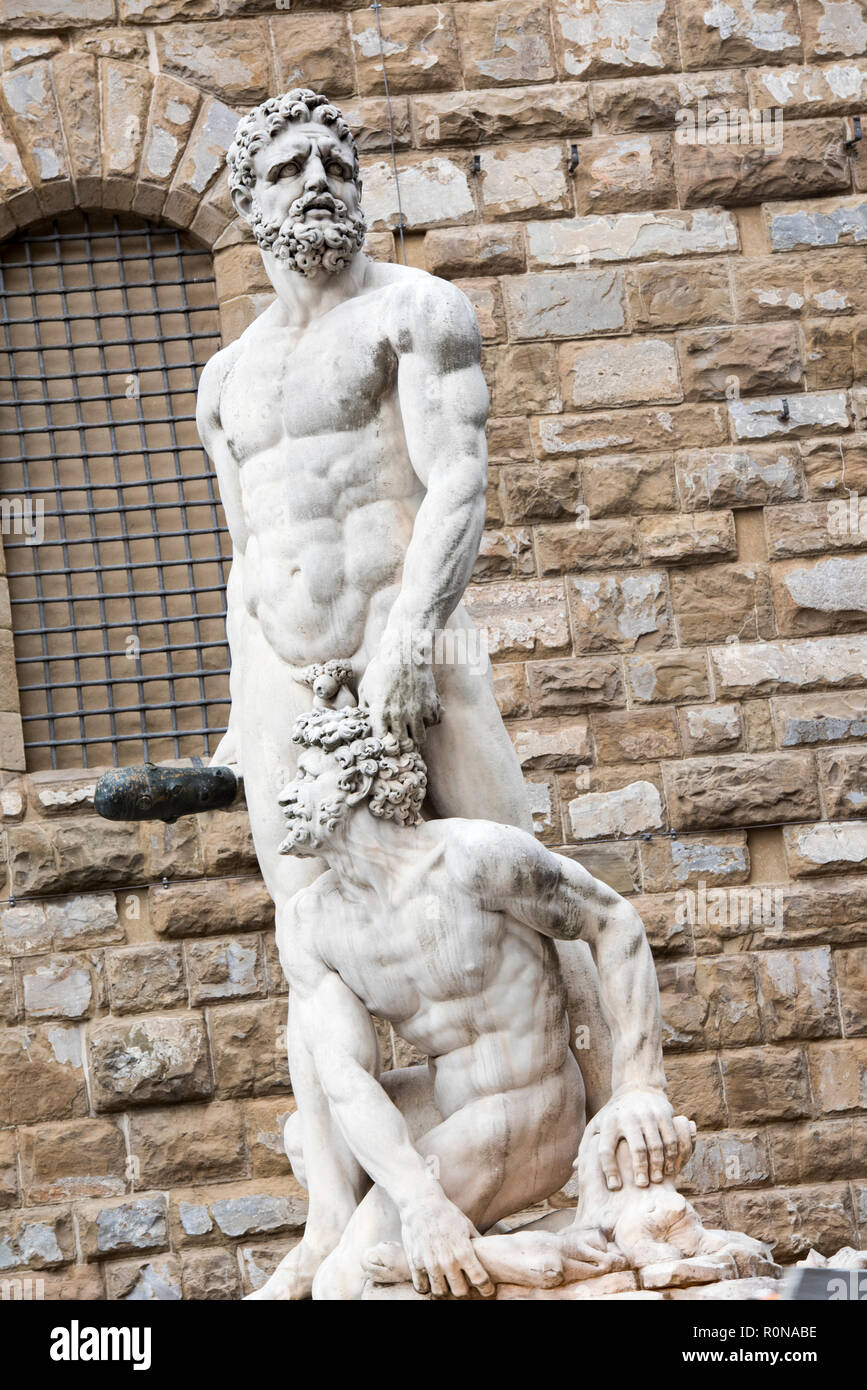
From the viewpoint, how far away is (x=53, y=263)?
714cm

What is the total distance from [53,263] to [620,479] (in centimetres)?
203

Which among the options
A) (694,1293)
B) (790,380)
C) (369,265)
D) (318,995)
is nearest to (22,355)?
(790,380)

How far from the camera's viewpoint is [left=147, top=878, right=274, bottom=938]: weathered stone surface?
6.62 meters

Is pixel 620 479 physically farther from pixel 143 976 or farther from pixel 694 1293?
pixel 694 1293

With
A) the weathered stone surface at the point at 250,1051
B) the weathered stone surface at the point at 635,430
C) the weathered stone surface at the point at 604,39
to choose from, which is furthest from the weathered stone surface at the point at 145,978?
the weathered stone surface at the point at 604,39

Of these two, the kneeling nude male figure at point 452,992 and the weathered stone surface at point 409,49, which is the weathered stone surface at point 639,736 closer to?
the weathered stone surface at point 409,49

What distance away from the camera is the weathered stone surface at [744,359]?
691cm

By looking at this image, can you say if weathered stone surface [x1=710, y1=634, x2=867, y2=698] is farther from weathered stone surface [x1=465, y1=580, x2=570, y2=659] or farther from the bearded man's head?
the bearded man's head

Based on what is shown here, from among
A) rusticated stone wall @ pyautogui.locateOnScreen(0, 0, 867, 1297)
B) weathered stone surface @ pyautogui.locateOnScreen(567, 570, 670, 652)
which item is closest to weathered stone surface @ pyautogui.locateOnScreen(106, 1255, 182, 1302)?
rusticated stone wall @ pyautogui.locateOnScreen(0, 0, 867, 1297)

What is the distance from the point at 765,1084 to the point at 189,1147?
1.77 meters

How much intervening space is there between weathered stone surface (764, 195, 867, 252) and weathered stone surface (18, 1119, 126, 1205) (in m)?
3.55

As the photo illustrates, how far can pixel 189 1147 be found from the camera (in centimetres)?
653

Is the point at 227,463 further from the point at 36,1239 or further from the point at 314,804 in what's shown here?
the point at 36,1239

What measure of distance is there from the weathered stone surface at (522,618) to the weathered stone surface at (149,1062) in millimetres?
1515
